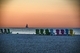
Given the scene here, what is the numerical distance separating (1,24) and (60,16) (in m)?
1.30

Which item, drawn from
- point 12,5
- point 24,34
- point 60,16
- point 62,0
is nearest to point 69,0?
point 62,0

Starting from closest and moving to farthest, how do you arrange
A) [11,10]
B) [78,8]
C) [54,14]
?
[78,8]
[54,14]
[11,10]

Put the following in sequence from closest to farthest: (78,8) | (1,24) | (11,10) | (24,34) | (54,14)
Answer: (78,8), (1,24), (54,14), (11,10), (24,34)

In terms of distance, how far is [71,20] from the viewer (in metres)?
4.27

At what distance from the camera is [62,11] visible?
443 centimetres

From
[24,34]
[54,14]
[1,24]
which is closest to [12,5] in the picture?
[1,24]

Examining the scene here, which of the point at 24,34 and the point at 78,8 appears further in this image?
the point at 24,34

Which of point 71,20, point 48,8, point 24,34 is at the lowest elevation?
point 24,34

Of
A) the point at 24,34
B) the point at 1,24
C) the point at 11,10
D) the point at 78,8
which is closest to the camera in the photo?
the point at 78,8

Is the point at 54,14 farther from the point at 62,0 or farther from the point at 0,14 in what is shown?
the point at 0,14

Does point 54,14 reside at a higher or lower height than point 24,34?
higher

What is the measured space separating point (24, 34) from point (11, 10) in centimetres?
495

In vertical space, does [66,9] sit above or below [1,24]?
above

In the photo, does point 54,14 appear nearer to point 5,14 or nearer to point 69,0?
point 69,0
